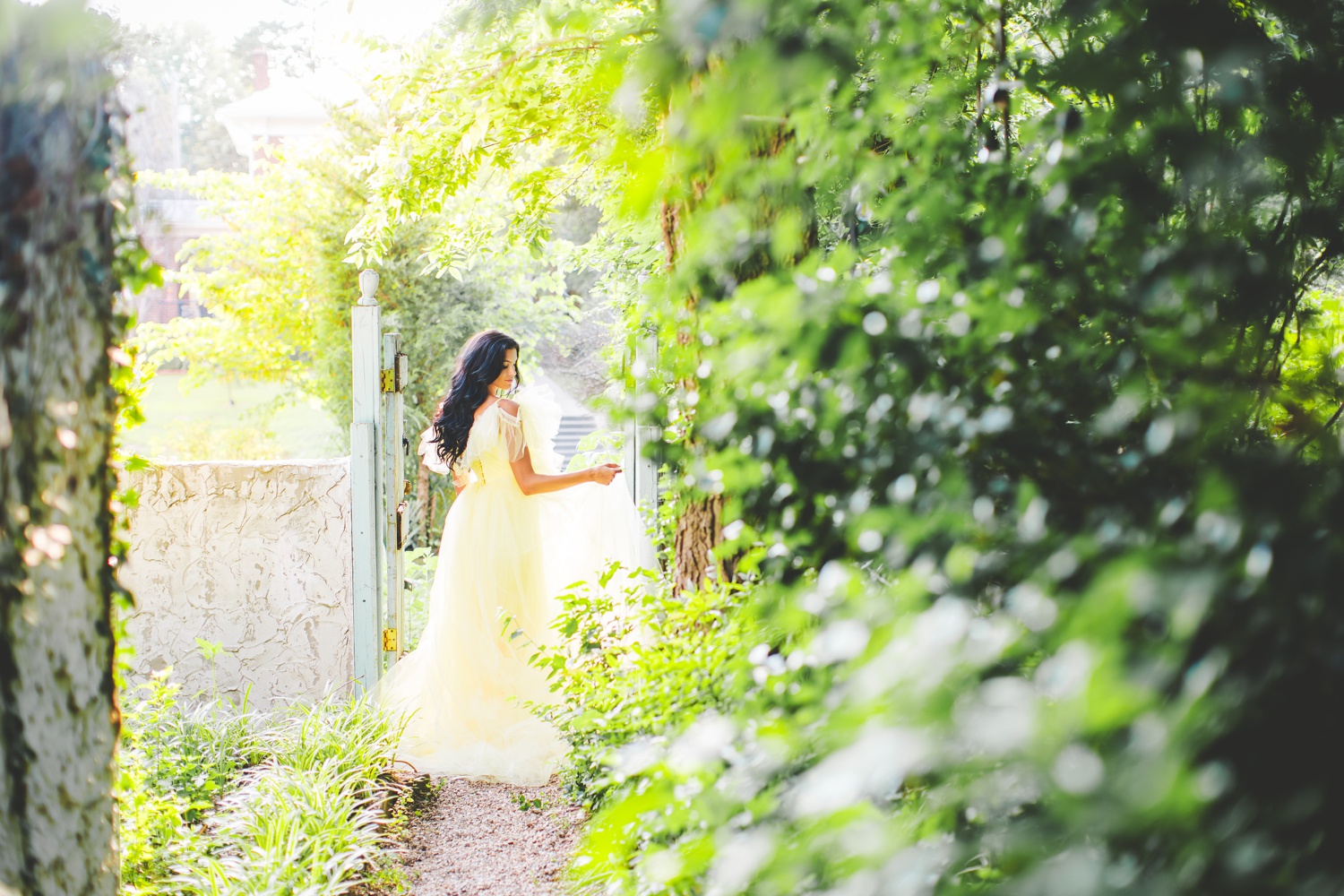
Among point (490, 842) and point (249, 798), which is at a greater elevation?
point (249, 798)

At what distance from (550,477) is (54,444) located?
2.93m

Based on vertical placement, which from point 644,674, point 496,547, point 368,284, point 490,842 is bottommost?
point 490,842

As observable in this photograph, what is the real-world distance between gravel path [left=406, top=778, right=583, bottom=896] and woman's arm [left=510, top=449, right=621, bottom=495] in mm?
1279

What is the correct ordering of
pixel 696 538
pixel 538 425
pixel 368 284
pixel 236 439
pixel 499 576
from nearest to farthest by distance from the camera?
pixel 696 538, pixel 368 284, pixel 499 576, pixel 538 425, pixel 236 439

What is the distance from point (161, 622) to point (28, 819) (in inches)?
125

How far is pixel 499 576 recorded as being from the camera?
14.9 ft

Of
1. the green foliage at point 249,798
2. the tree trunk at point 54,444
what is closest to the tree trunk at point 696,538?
the green foliage at point 249,798

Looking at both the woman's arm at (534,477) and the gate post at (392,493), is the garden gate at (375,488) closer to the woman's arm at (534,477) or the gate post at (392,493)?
the gate post at (392,493)

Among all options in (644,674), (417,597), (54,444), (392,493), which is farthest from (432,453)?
(54,444)

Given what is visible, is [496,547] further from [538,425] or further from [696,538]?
[696,538]

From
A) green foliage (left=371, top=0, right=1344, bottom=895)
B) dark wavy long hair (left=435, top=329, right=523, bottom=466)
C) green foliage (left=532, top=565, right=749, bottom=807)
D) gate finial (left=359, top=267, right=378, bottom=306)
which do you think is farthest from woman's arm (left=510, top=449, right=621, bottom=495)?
green foliage (left=371, top=0, right=1344, bottom=895)

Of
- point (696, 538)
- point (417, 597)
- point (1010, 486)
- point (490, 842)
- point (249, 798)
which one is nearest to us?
point (1010, 486)

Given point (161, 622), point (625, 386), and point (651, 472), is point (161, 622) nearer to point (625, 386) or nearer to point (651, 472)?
point (651, 472)

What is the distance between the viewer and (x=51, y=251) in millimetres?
1636
